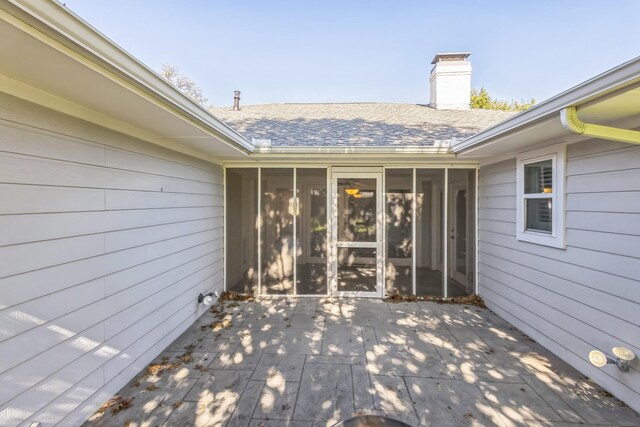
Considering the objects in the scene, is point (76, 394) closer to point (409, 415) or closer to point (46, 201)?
point (46, 201)

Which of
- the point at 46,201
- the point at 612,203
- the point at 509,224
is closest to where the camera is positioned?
the point at 46,201

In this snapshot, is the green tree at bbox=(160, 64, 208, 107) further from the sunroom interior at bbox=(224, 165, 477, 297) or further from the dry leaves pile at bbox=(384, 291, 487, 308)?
the dry leaves pile at bbox=(384, 291, 487, 308)

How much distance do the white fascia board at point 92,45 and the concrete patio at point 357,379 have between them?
2.47 m

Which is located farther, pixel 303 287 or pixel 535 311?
pixel 303 287

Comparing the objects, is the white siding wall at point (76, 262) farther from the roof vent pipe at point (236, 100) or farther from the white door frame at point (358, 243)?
the roof vent pipe at point (236, 100)

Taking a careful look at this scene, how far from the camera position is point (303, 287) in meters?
5.36

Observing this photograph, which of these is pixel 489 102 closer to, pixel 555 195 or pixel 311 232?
pixel 555 195

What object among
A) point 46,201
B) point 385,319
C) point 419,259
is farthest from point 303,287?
point 46,201

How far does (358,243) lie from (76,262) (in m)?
3.89

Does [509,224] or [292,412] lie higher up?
[509,224]

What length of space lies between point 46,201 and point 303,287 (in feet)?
13.0

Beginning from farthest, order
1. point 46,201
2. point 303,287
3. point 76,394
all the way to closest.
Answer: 1. point 303,287
2. point 76,394
3. point 46,201

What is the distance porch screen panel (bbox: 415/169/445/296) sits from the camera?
5.26 metres

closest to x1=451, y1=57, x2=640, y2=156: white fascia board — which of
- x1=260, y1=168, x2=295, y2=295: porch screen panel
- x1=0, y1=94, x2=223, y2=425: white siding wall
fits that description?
x1=260, y1=168, x2=295, y2=295: porch screen panel
